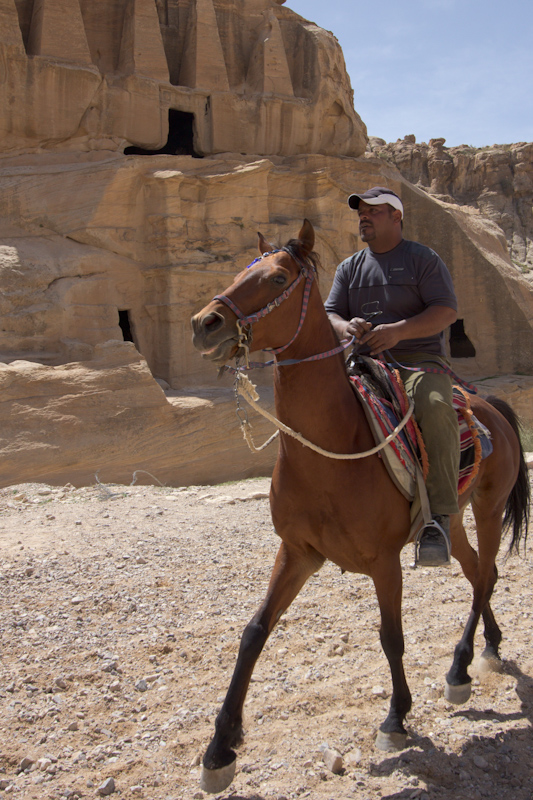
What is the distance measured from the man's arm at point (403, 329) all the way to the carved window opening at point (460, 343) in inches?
807

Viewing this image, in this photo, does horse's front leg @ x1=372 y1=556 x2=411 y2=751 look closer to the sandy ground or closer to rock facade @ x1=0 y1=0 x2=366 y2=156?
the sandy ground

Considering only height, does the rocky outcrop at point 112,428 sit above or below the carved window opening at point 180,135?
below

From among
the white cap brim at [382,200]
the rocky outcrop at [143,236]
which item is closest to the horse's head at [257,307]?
the white cap brim at [382,200]

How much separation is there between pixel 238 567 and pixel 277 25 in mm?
19116

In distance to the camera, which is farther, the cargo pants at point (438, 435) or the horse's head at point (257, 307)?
the cargo pants at point (438, 435)

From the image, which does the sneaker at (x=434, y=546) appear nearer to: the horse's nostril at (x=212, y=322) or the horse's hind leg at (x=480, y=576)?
the horse's hind leg at (x=480, y=576)

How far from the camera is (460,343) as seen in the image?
2384 cm

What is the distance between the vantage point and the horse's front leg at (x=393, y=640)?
3316mm

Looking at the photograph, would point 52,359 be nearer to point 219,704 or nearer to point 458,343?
point 219,704

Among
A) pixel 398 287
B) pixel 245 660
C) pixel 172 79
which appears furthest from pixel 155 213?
pixel 245 660

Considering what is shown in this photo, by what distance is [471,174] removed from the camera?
3697 cm

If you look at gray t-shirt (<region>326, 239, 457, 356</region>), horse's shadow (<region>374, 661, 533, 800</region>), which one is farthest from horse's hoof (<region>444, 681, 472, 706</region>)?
gray t-shirt (<region>326, 239, 457, 356</region>)

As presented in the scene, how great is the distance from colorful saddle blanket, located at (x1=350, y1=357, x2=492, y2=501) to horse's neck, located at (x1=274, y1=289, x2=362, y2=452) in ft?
0.69

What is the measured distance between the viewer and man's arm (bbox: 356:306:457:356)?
11.4 ft
